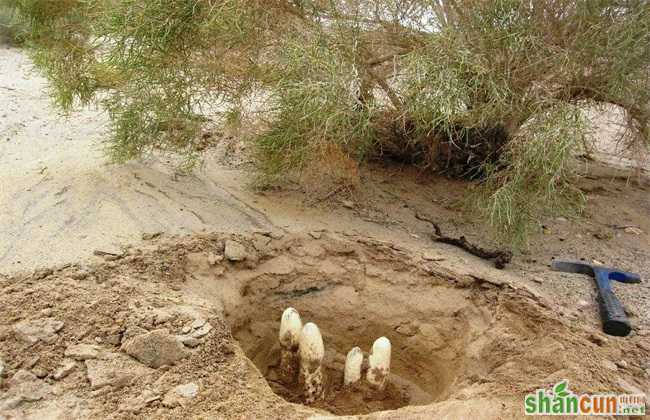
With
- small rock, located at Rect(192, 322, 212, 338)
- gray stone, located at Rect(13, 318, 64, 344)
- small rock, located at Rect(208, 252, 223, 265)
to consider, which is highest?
small rock, located at Rect(208, 252, 223, 265)

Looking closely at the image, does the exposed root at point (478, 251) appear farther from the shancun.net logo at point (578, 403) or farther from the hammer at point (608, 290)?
the shancun.net logo at point (578, 403)

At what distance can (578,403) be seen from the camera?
276 centimetres

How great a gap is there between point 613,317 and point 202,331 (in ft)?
7.40

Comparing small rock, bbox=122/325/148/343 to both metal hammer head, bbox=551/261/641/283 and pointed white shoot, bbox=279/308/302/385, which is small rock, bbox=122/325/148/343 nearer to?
pointed white shoot, bbox=279/308/302/385

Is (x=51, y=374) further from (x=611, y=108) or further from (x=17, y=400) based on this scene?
(x=611, y=108)

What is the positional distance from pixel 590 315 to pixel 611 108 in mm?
2301

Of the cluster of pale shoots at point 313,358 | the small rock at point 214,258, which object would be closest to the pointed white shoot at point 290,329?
the cluster of pale shoots at point 313,358

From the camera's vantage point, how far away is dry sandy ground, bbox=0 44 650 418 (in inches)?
110

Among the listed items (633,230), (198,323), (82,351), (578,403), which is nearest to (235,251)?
(198,323)

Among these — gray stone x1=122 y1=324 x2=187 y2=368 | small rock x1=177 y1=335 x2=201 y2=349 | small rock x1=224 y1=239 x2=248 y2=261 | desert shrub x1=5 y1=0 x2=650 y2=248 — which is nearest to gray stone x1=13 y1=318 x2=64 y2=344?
gray stone x1=122 y1=324 x2=187 y2=368

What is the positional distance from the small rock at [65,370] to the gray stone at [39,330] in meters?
0.19

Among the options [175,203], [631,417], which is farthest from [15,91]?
[631,417]

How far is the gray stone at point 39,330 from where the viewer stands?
2922 millimetres

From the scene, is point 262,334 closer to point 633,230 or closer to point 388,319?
point 388,319
